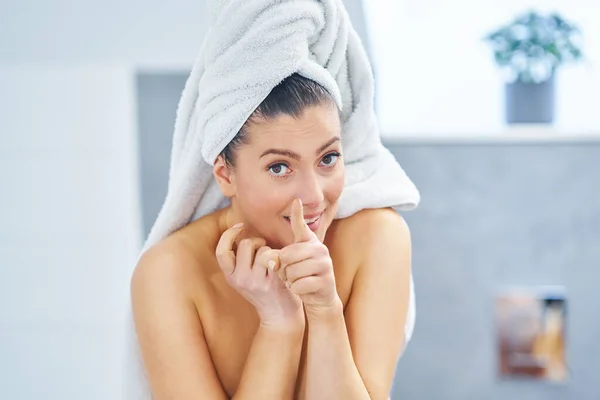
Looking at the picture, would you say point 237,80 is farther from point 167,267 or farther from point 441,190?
point 441,190

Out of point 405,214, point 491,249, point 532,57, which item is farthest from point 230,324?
point 532,57

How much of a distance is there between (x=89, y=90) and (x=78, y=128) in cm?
11

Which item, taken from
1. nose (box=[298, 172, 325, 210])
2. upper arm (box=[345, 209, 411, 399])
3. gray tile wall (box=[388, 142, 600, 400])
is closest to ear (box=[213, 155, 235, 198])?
nose (box=[298, 172, 325, 210])

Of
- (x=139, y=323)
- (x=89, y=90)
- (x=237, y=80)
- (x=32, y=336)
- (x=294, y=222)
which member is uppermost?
(x=89, y=90)

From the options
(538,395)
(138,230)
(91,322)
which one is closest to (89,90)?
(138,230)

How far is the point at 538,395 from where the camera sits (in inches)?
84.6

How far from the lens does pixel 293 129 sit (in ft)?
2.78

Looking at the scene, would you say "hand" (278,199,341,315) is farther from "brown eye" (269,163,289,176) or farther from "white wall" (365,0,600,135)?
"white wall" (365,0,600,135)

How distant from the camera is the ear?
3.01 ft

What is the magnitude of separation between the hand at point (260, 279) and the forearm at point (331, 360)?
46mm

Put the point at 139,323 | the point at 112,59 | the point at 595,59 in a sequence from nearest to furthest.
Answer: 1. the point at 139,323
2. the point at 112,59
3. the point at 595,59

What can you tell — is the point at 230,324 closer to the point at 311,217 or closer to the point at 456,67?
the point at 311,217

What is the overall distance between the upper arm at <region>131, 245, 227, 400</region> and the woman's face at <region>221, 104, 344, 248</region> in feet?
0.52

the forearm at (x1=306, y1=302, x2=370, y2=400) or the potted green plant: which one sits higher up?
the potted green plant
